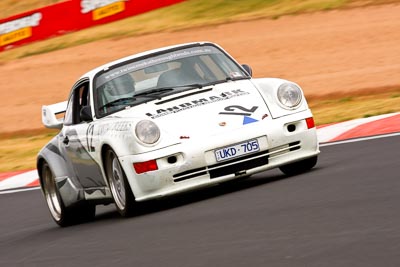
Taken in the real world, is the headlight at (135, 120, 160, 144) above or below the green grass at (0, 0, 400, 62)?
above

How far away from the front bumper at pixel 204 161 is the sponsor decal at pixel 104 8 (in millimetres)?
21226

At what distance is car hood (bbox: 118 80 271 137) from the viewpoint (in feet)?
27.1

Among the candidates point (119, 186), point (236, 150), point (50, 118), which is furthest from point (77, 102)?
point (236, 150)

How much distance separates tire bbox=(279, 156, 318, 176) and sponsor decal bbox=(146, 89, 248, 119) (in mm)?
783

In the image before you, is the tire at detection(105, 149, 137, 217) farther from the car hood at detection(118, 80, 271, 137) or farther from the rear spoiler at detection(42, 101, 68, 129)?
the rear spoiler at detection(42, 101, 68, 129)

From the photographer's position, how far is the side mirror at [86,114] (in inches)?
360

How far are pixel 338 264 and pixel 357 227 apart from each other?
0.91 meters

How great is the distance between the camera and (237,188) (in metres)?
8.97

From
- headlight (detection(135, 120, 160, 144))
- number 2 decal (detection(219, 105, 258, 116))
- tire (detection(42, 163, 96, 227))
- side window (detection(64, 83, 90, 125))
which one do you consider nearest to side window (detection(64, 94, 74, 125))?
side window (detection(64, 83, 90, 125))

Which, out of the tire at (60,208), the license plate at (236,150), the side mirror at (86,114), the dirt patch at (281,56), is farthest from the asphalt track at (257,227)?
the dirt patch at (281,56)

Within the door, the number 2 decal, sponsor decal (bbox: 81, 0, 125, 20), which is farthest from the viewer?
sponsor decal (bbox: 81, 0, 125, 20)

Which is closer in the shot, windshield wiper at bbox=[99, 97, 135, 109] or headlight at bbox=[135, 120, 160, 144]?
headlight at bbox=[135, 120, 160, 144]

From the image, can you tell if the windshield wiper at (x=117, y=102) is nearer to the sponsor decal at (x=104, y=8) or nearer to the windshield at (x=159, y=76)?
the windshield at (x=159, y=76)

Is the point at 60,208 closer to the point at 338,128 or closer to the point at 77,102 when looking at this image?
the point at 77,102
